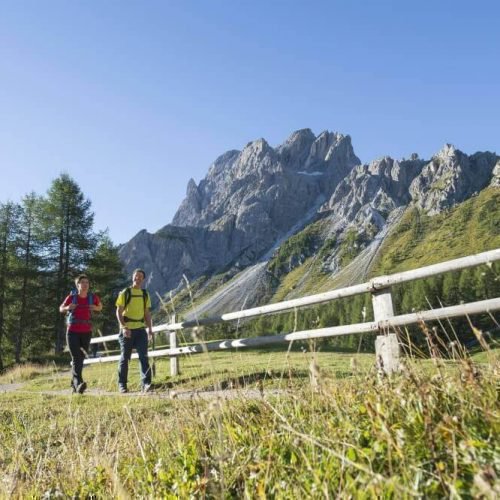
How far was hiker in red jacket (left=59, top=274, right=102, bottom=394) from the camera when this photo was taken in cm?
991

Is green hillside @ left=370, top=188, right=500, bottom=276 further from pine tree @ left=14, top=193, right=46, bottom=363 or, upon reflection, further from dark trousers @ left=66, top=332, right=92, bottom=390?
dark trousers @ left=66, top=332, right=92, bottom=390

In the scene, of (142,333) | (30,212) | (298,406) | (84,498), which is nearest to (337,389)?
(298,406)

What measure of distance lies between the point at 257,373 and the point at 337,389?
6.28 m

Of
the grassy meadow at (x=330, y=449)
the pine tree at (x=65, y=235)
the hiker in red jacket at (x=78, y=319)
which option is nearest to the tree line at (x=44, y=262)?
the pine tree at (x=65, y=235)

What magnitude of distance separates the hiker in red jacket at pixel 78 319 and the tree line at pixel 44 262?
2328 centimetres

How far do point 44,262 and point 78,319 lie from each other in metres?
25.9

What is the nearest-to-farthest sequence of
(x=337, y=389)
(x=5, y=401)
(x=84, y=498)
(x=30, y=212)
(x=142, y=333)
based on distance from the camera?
1. (x=84, y=498)
2. (x=337, y=389)
3. (x=5, y=401)
4. (x=142, y=333)
5. (x=30, y=212)

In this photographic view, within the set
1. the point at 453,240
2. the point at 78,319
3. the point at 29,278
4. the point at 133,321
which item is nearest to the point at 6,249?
the point at 29,278

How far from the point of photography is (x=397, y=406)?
8.20ft

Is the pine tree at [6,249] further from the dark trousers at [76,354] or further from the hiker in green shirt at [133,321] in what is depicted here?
the hiker in green shirt at [133,321]

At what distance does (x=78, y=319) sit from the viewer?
1009 centimetres

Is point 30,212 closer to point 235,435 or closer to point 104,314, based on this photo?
point 104,314

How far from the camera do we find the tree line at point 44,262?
108 ft

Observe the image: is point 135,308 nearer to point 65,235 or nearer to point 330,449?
point 330,449
